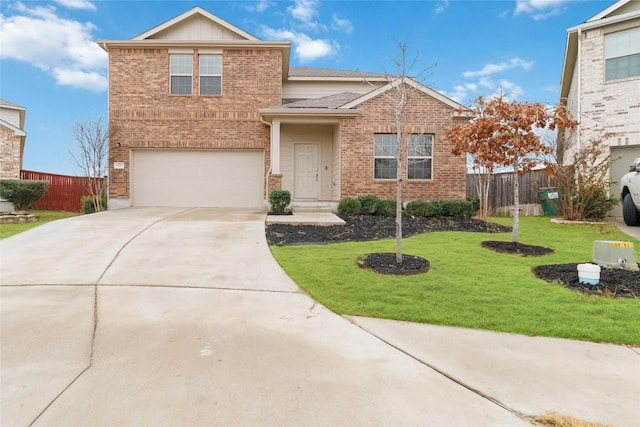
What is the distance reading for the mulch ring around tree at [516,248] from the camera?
23.3 ft

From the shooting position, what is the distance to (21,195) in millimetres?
13391

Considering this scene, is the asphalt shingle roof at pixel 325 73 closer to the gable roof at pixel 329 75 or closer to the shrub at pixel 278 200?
the gable roof at pixel 329 75

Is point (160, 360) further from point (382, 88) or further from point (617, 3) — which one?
point (617, 3)

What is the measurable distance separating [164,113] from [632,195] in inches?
618

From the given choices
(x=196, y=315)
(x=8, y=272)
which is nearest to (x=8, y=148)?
(x=8, y=272)

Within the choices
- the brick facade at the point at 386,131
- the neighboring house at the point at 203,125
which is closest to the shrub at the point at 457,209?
the brick facade at the point at 386,131

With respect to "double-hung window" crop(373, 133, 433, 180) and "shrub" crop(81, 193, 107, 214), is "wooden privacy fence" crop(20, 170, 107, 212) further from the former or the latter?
"double-hung window" crop(373, 133, 433, 180)

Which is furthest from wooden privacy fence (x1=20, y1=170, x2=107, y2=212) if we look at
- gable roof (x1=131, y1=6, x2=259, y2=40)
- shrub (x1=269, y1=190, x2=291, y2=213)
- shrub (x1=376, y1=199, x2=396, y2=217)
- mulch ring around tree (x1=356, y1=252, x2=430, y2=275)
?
mulch ring around tree (x1=356, y1=252, x2=430, y2=275)

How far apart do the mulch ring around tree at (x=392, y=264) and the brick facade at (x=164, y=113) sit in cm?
892

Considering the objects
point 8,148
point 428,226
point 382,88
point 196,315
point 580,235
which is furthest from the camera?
point 8,148

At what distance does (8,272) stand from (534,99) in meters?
10.3

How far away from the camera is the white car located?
32.1 feet

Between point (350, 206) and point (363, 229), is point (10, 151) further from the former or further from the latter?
point (363, 229)

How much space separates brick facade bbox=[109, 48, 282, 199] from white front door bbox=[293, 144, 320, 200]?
1.24 m
